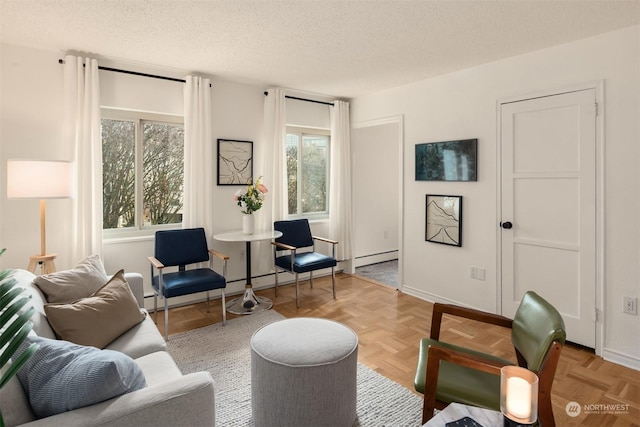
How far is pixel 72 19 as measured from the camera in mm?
2578

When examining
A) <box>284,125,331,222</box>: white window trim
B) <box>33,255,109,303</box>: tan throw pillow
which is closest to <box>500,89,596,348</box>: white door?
<box>284,125,331,222</box>: white window trim

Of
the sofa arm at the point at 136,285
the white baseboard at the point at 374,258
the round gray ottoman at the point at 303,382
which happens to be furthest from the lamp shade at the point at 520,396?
the white baseboard at the point at 374,258

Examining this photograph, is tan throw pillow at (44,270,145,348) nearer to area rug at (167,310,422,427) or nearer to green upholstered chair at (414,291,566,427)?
area rug at (167,310,422,427)

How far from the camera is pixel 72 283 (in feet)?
6.92

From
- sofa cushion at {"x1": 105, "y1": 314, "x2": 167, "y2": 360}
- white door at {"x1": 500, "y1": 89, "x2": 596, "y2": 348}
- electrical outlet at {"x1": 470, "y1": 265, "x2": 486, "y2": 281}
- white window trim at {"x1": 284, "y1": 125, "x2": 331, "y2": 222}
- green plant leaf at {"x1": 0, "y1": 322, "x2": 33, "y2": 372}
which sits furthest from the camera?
white window trim at {"x1": 284, "y1": 125, "x2": 331, "y2": 222}

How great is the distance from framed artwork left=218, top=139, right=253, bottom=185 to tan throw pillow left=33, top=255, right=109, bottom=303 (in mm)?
1977

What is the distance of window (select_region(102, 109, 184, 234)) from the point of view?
362 cm

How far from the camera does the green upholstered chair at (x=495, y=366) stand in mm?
1389

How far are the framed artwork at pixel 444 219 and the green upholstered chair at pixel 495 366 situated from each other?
80.6 inches

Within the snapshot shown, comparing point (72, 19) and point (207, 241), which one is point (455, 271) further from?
point (72, 19)

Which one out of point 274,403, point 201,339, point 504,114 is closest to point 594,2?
point 504,114

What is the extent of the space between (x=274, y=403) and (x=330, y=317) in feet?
6.03

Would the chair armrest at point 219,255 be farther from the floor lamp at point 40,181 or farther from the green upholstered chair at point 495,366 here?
the green upholstered chair at point 495,366

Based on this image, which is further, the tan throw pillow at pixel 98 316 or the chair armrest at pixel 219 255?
the chair armrest at pixel 219 255
